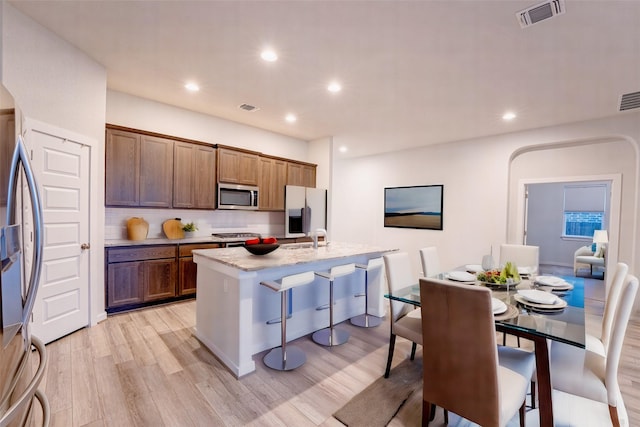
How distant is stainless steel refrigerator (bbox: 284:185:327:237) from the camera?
536 centimetres

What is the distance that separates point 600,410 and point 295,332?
2.43 meters

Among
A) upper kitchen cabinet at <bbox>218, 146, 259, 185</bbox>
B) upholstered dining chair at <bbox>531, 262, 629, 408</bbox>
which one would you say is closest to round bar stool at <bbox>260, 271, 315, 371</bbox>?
upholstered dining chair at <bbox>531, 262, 629, 408</bbox>

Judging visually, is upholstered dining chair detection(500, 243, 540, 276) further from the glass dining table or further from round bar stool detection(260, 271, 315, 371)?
round bar stool detection(260, 271, 315, 371)

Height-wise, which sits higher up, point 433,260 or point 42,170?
point 42,170

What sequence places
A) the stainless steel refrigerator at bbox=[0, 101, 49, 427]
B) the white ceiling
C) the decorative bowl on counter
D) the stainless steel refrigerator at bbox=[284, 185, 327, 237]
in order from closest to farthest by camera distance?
the stainless steel refrigerator at bbox=[0, 101, 49, 427] → the white ceiling → the decorative bowl on counter → the stainless steel refrigerator at bbox=[284, 185, 327, 237]

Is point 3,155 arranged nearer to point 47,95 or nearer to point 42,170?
point 42,170

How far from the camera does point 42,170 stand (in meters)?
2.60

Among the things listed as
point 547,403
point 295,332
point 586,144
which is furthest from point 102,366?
point 586,144

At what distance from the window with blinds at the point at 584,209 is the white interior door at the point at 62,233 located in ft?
33.0

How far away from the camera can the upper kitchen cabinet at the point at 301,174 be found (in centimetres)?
548

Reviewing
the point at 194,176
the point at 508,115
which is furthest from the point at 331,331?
the point at 508,115

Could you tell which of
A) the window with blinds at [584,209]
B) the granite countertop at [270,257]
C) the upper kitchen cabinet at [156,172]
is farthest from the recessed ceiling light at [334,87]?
the window with blinds at [584,209]

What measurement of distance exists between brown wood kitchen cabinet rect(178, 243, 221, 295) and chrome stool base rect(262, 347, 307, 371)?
6.31ft

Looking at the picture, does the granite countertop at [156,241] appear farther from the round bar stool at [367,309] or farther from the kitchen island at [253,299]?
the round bar stool at [367,309]
